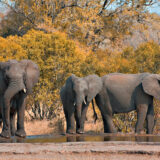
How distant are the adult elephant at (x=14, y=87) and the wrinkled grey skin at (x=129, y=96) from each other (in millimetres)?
3277

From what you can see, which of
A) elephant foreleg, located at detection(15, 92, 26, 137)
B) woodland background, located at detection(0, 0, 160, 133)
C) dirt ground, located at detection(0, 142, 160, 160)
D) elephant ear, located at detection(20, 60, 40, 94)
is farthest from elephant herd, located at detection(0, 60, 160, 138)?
dirt ground, located at detection(0, 142, 160, 160)

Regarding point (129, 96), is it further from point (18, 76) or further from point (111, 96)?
point (18, 76)

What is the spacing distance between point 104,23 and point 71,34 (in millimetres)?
4019

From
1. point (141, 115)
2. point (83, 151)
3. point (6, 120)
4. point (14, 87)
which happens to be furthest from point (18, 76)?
point (141, 115)

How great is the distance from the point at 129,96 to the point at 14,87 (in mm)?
4562

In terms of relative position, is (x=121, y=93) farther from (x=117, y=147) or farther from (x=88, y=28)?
(x=88, y=28)

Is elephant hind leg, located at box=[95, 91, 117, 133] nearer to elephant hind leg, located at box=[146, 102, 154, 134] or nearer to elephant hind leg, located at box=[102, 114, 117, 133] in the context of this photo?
elephant hind leg, located at box=[102, 114, 117, 133]

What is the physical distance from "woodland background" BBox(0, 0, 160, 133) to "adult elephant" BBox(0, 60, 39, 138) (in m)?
6.35

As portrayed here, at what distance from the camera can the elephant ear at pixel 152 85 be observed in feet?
45.4

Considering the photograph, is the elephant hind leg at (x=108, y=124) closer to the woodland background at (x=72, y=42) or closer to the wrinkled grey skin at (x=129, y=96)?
the wrinkled grey skin at (x=129, y=96)

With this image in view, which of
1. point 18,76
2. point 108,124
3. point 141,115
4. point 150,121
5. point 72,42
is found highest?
point 72,42

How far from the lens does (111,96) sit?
565 inches

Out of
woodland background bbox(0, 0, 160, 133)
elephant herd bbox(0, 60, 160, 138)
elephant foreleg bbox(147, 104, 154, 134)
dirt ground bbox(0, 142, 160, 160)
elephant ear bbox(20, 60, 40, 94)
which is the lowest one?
dirt ground bbox(0, 142, 160, 160)

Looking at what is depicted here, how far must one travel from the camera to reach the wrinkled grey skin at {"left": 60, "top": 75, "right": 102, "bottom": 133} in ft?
44.4
